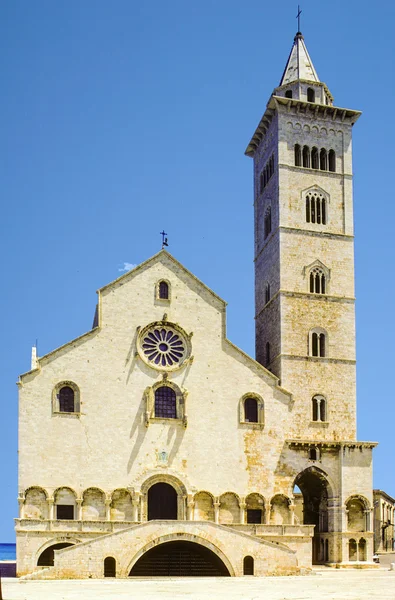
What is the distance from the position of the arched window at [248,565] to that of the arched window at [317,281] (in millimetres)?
17591

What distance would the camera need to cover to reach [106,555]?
134 ft

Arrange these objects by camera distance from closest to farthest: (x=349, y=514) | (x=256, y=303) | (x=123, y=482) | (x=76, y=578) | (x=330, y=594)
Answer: (x=330, y=594) < (x=76, y=578) < (x=123, y=482) < (x=349, y=514) < (x=256, y=303)

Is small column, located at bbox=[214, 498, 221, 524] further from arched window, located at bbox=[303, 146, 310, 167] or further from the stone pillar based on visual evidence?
arched window, located at bbox=[303, 146, 310, 167]

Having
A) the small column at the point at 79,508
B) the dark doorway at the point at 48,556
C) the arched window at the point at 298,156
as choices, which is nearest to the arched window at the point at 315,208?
the arched window at the point at 298,156

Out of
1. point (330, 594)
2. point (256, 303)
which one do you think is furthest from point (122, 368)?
point (330, 594)

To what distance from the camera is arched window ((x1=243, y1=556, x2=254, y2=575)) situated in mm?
43094

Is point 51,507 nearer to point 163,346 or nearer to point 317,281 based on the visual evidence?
point 163,346

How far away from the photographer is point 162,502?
47.2m

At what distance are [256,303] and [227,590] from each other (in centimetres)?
2625

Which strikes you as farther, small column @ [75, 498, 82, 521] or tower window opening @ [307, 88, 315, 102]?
tower window opening @ [307, 88, 315, 102]

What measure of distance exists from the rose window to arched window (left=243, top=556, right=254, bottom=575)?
11279mm

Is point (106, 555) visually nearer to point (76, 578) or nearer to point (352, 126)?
point (76, 578)

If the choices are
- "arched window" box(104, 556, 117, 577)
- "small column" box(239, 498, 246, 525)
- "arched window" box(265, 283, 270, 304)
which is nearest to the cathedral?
"arched window" box(104, 556, 117, 577)

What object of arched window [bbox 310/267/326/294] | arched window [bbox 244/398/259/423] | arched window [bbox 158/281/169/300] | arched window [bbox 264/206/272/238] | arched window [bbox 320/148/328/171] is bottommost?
arched window [bbox 244/398/259/423]
